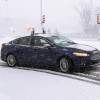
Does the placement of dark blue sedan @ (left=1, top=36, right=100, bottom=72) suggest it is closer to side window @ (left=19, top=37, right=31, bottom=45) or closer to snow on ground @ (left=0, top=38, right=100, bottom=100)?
side window @ (left=19, top=37, right=31, bottom=45)

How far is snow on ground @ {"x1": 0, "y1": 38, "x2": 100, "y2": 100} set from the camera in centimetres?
748

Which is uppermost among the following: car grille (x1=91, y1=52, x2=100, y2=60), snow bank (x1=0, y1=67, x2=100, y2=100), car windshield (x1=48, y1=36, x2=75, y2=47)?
car windshield (x1=48, y1=36, x2=75, y2=47)

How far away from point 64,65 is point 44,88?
3379mm

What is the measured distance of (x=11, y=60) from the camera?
13625 mm

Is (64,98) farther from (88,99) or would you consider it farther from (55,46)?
(55,46)

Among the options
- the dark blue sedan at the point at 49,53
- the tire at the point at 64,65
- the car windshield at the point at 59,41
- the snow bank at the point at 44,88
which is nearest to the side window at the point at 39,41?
the dark blue sedan at the point at 49,53

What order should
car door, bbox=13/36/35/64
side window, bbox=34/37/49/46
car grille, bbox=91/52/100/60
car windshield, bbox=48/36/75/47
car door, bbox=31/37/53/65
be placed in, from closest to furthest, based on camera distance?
car grille, bbox=91/52/100/60
car door, bbox=31/37/53/65
car windshield, bbox=48/36/75/47
side window, bbox=34/37/49/46
car door, bbox=13/36/35/64

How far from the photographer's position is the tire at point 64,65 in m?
11.6

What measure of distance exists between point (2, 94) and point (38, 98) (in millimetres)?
937

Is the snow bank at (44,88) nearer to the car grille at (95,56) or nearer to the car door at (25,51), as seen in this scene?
the car grille at (95,56)

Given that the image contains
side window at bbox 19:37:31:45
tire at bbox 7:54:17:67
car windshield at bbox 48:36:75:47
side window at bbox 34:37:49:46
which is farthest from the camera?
tire at bbox 7:54:17:67

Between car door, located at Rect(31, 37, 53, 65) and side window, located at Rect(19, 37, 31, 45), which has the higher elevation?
side window, located at Rect(19, 37, 31, 45)

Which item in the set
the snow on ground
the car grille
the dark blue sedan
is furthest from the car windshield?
the snow on ground

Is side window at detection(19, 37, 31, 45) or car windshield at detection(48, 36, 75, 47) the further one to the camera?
side window at detection(19, 37, 31, 45)
